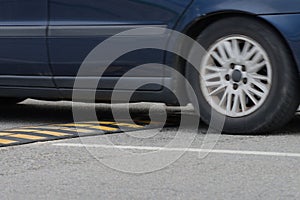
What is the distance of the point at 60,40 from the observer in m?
6.14

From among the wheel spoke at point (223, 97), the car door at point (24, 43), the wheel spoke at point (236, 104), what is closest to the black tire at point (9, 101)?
the car door at point (24, 43)

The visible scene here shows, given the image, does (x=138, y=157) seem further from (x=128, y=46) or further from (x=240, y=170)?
(x=128, y=46)

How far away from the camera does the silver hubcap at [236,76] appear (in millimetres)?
5645

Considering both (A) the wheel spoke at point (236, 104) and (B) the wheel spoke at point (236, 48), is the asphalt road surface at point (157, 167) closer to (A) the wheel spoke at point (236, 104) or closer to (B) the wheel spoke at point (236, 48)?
(A) the wheel spoke at point (236, 104)

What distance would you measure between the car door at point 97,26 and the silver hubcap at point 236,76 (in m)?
0.36

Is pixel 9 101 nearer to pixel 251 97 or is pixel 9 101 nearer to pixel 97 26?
pixel 97 26

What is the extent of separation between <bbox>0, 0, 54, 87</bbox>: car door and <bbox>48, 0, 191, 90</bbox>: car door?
0.07m

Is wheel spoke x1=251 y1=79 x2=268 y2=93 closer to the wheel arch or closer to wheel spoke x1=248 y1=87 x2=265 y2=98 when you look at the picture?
wheel spoke x1=248 y1=87 x2=265 y2=98

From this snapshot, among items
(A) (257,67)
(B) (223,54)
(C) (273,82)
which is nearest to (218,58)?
(B) (223,54)

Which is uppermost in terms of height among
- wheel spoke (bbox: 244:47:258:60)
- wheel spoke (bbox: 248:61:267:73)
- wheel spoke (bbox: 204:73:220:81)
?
wheel spoke (bbox: 244:47:258:60)

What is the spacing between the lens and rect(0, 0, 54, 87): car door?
6.20 meters

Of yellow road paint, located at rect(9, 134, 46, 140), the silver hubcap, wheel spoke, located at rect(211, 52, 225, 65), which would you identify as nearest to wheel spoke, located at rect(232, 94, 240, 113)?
the silver hubcap

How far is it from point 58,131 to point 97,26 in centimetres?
81

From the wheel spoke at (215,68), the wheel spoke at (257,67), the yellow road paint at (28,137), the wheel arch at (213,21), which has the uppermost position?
the wheel arch at (213,21)
